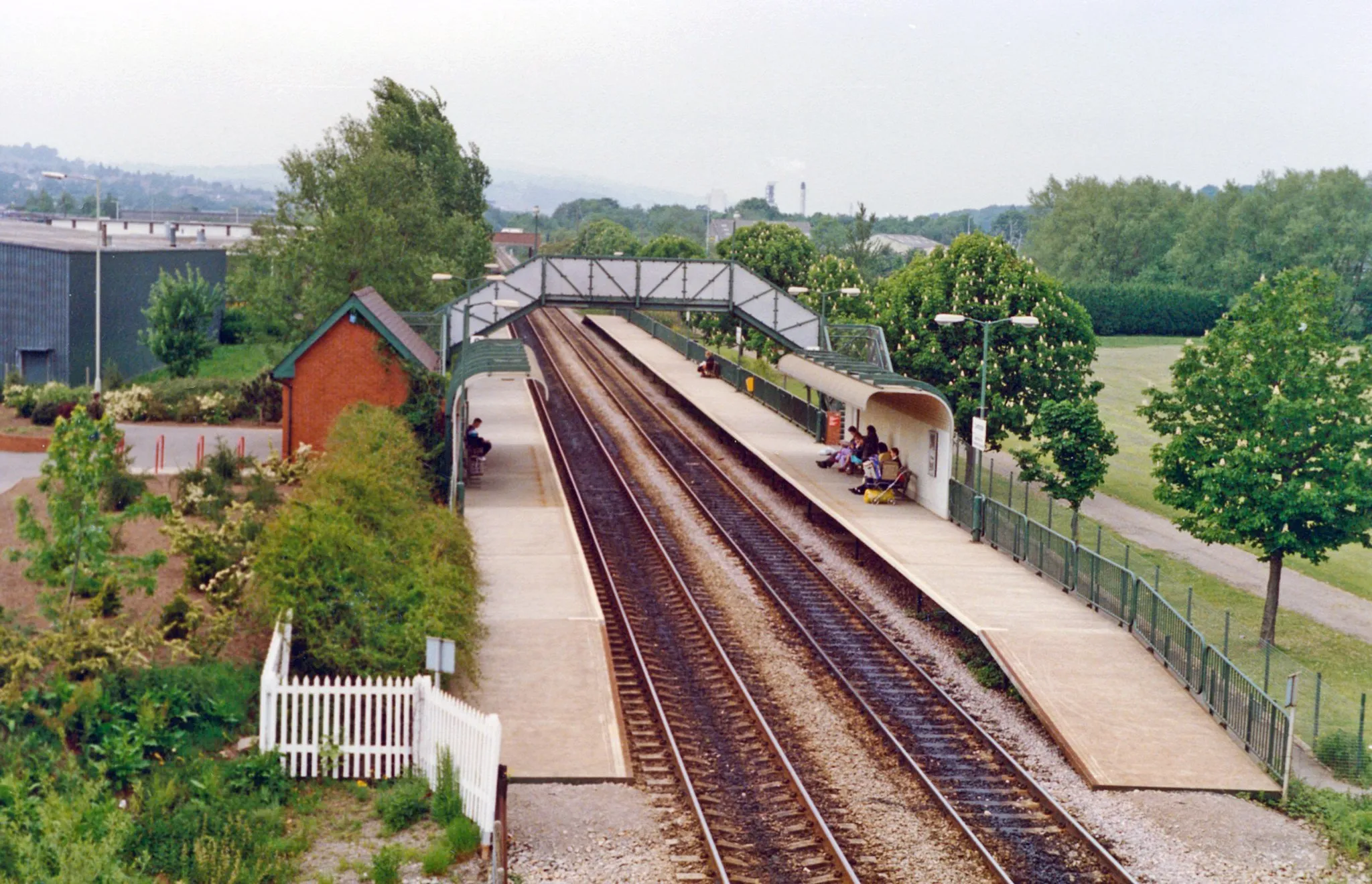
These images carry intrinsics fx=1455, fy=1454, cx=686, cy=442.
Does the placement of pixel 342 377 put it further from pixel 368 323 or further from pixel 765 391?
pixel 765 391

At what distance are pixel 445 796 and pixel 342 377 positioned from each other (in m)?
21.6

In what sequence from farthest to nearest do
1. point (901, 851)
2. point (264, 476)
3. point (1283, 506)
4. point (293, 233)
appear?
point (293, 233)
point (264, 476)
point (1283, 506)
point (901, 851)

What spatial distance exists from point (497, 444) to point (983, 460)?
18595 millimetres

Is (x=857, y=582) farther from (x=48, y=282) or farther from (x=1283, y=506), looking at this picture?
(x=48, y=282)

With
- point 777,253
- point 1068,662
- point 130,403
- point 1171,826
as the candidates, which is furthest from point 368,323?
point 777,253

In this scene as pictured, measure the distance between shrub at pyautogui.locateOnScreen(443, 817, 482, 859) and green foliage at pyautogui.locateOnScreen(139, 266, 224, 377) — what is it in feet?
136

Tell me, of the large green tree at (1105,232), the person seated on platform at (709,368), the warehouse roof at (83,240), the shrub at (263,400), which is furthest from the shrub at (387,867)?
the large green tree at (1105,232)

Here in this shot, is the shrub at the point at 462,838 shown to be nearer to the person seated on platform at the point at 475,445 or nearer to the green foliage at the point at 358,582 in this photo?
the green foliage at the point at 358,582

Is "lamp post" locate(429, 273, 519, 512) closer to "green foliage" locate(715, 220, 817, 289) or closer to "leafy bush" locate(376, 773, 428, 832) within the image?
"leafy bush" locate(376, 773, 428, 832)

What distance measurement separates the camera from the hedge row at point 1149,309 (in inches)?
4567

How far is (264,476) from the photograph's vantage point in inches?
1232

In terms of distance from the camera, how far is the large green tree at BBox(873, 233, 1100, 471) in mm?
45188

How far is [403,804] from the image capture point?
1512 centimetres

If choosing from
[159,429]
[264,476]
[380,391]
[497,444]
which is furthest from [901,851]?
[159,429]
